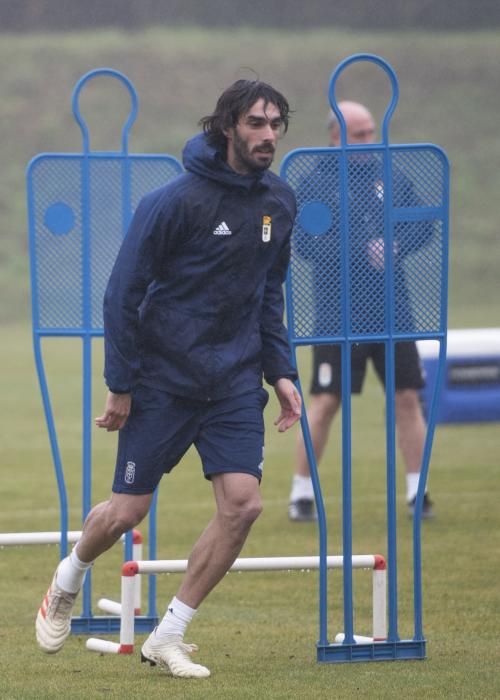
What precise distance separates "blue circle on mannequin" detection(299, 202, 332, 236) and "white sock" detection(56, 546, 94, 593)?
1.37 m

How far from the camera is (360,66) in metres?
34.6

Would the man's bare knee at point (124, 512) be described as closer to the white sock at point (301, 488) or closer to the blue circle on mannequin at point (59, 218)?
the blue circle on mannequin at point (59, 218)

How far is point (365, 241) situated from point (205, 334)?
73 cm

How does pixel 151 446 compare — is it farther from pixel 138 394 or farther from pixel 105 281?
pixel 105 281

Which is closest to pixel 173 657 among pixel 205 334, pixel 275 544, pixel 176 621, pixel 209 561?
pixel 176 621

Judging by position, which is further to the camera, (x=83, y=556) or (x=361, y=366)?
(x=361, y=366)

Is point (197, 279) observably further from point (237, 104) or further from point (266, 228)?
point (237, 104)

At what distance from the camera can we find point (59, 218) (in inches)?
260

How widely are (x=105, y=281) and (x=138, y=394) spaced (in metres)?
1.13

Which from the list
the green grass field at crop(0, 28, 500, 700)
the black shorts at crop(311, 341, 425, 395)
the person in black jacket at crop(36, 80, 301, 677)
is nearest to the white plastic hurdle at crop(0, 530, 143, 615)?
the green grass field at crop(0, 28, 500, 700)

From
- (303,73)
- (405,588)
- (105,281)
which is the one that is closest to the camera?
(105,281)

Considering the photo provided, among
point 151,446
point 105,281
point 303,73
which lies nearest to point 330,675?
point 151,446

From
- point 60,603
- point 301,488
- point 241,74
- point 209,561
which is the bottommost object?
point 301,488

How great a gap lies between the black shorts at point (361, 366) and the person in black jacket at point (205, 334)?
11.2 ft
